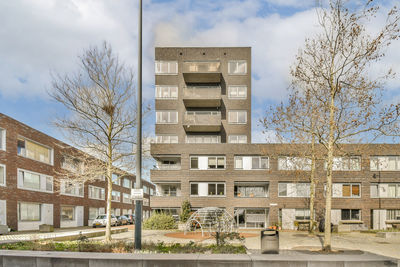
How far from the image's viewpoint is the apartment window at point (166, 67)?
45500 millimetres

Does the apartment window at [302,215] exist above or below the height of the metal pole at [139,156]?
below

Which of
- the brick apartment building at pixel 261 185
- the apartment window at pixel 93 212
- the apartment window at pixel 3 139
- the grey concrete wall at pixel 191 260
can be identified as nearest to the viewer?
the grey concrete wall at pixel 191 260

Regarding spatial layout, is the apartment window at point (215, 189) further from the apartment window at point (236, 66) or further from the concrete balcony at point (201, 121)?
the apartment window at point (236, 66)

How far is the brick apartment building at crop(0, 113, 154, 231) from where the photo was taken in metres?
31.5

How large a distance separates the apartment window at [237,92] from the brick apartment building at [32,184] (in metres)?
15.3

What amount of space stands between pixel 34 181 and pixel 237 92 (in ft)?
77.6

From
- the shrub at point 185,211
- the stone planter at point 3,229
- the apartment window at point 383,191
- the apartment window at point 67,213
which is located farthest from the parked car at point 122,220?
the apartment window at point 383,191

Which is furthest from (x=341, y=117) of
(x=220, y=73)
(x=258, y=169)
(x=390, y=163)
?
(x=220, y=73)

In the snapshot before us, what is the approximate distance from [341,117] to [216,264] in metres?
10.6

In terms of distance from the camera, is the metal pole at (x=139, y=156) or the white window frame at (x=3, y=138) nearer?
the metal pole at (x=139, y=156)

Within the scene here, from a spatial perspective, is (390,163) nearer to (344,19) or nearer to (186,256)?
(344,19)

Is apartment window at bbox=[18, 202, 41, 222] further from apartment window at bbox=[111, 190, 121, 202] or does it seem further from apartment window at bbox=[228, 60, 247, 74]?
apartment window at bbox=[111, 190, 121, 202]

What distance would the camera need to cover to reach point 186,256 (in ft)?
32.8

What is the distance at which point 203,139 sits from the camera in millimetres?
44906
